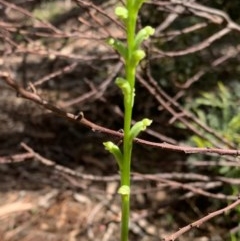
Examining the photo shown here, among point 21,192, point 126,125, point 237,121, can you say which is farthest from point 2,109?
point 126,125

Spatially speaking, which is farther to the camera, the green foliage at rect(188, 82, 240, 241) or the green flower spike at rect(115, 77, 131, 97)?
the green foliage at rect(188, 82, 240, 241)

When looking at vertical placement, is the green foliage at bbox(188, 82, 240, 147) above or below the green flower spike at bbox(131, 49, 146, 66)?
below

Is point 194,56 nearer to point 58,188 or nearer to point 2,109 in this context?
point 58,188

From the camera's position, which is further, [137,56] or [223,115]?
[223,115]

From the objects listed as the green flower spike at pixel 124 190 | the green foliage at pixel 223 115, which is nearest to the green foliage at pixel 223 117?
the green foliage at pixel 223 115

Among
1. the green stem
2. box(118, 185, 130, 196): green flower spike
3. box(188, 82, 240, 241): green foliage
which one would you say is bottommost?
box(188, 82, 240, 241): green foliage

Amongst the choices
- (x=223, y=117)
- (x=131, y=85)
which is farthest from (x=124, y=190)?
(x=223, y=117)

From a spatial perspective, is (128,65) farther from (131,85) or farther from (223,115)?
(223,115)

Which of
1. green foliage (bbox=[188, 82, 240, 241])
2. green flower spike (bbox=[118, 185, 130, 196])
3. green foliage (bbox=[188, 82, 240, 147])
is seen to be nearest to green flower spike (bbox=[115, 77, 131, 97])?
green flower spike (bbox=[118, 185, 130, 196])

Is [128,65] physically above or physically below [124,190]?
above

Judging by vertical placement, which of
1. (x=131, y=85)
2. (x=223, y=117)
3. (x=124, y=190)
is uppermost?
(x=131, y=85)

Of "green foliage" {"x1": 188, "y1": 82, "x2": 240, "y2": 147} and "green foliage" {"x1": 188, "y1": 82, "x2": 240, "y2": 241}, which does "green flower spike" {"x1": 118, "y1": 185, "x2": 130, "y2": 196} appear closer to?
"green foliage" {"x1": 188, "y1": 82, "x2": 240, "y2": 241}

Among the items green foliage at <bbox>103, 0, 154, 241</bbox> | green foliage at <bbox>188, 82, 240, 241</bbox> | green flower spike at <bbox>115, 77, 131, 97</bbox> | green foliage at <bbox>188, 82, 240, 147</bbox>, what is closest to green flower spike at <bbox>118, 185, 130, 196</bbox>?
green foliage at <bbox>103, 0, 154, 241</bbox>
